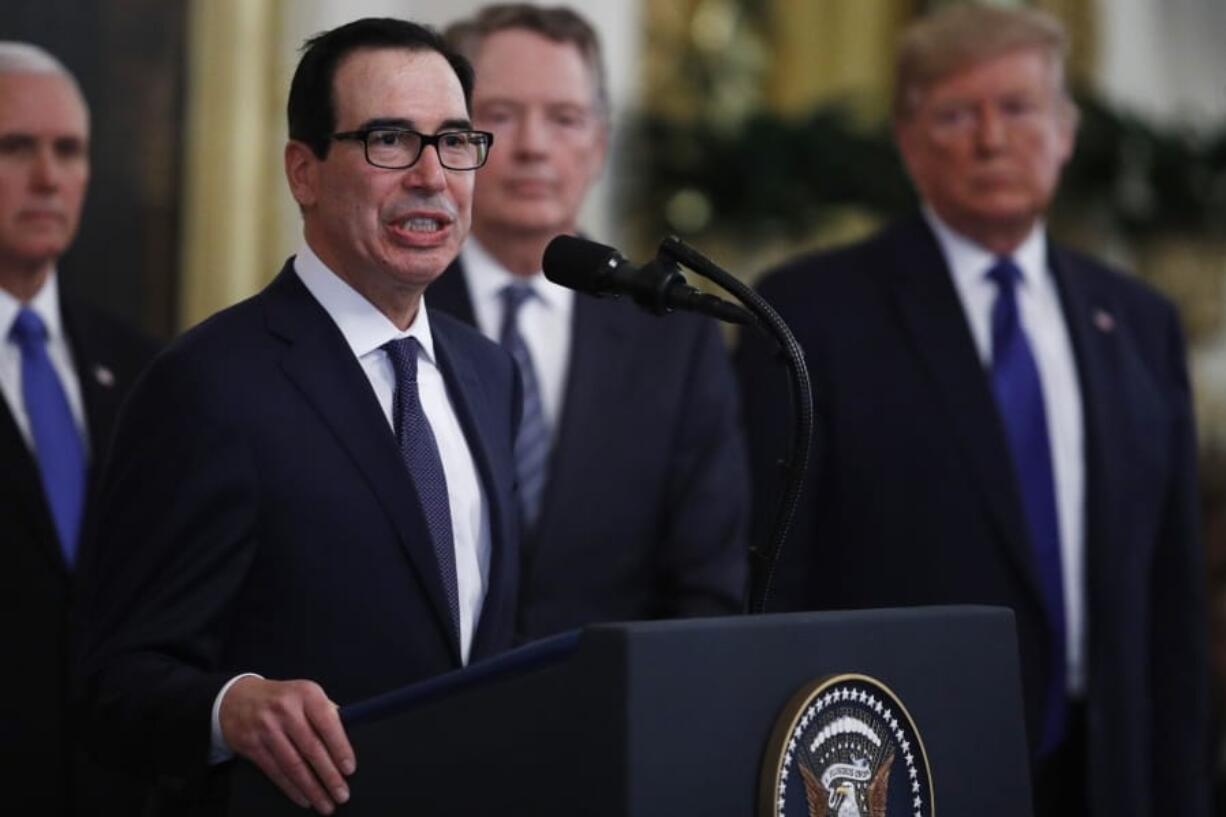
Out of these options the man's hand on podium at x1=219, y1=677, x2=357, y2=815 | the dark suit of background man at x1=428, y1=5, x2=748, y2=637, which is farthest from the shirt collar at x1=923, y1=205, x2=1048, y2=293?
the man's hand on podium at x1=219, y1=677, x2=357, y2=815

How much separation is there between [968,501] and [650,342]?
23.6 inches

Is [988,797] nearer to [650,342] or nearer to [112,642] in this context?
[112,642]

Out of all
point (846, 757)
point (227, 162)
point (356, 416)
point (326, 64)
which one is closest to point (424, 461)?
point (356, 416)

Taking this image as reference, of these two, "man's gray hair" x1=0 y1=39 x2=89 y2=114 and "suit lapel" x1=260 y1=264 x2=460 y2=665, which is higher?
"man's gray hair" x1=0 y1=39 x2=89 y2=114

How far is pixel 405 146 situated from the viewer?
2.30m

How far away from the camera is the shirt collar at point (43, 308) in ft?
11.3

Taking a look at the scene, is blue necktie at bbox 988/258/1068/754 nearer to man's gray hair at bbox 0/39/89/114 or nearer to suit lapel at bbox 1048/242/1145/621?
suit lapel at bbox 1048/242/1145/621

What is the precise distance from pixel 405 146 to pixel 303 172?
130 mm

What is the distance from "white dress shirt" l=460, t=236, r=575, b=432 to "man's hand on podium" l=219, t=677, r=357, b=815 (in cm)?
145

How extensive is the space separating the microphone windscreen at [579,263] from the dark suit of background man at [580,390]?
3.74 feet

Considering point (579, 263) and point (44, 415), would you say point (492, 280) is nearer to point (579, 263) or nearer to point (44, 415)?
point (44, 415)

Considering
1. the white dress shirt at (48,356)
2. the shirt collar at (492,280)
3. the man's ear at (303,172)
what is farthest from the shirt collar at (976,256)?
the man's ear at (303,172)

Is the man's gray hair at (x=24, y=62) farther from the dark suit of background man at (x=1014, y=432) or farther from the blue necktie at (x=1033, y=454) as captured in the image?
the blue necktie at (x=1033, y=454)

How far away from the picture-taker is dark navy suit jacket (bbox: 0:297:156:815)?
319 cm
